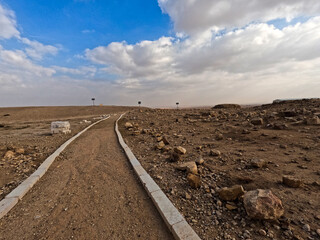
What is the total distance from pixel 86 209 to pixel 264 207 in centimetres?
291

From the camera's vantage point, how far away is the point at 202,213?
2.29m

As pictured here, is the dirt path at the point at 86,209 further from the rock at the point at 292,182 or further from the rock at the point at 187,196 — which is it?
the rock at the point at 292,182

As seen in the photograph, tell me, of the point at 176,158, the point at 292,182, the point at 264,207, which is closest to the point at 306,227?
the point at 264,207

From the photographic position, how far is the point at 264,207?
200 centimetres

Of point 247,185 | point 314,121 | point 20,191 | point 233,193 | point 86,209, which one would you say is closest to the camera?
point 233,193

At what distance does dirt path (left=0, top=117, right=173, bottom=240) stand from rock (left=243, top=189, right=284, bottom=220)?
4.07 ft

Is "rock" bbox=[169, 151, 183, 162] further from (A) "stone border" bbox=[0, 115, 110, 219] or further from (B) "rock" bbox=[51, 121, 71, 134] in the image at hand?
(B) "rock" bbox=[51, 121, 71, 134]

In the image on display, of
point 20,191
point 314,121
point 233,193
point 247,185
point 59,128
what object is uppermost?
point 314,121

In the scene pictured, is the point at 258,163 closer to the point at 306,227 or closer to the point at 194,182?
the point at 306,227

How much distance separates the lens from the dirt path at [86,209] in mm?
2096

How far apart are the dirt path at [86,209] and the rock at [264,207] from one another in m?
1.24

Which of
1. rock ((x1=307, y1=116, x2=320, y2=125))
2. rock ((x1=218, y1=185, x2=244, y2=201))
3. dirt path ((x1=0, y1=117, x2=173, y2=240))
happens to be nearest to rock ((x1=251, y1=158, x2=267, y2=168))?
rock ((x1=218, y1=185, x2=244, y2=201))

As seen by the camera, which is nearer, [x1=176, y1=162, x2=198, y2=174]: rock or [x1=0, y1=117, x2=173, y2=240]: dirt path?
[x1=0, y1=117, x2=173, y2=240]: dirt path

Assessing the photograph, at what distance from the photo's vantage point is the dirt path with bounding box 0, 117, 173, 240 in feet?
6.88
